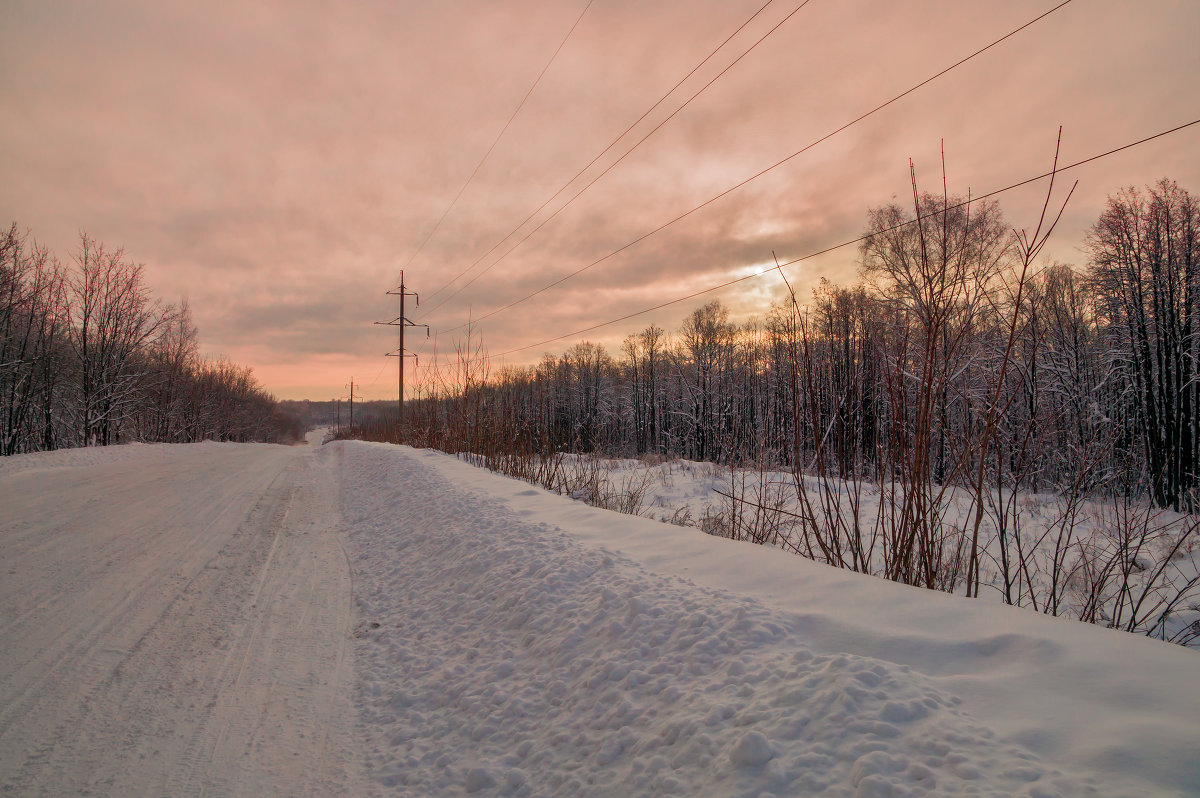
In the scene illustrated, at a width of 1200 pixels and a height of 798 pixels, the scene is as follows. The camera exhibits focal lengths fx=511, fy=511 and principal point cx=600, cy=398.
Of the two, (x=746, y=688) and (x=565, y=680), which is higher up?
(x=746, y=688)

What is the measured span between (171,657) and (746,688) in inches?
152

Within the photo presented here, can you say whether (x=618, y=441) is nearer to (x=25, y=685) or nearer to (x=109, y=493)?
(x=109, y=493)

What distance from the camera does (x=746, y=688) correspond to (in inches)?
90.8

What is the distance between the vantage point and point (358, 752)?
2.77 metres

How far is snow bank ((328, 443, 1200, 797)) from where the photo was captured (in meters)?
1.70

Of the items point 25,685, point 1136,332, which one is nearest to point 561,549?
point 25,685

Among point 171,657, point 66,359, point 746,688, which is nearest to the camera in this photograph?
point 746,688

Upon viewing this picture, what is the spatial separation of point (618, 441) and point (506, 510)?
5529 centimetres

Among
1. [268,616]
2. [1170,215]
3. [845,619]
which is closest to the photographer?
[845,619]

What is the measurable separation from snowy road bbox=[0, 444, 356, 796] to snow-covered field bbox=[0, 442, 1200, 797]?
19mm

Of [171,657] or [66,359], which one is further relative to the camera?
[66,359]

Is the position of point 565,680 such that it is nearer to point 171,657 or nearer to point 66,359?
point 171,657

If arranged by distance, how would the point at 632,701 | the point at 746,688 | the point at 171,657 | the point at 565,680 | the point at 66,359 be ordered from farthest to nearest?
the point at 66,359
the point at 171,657
the point at 565,680
the point at 632,701
the point at 746,688

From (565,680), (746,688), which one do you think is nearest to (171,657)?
(565,680)
